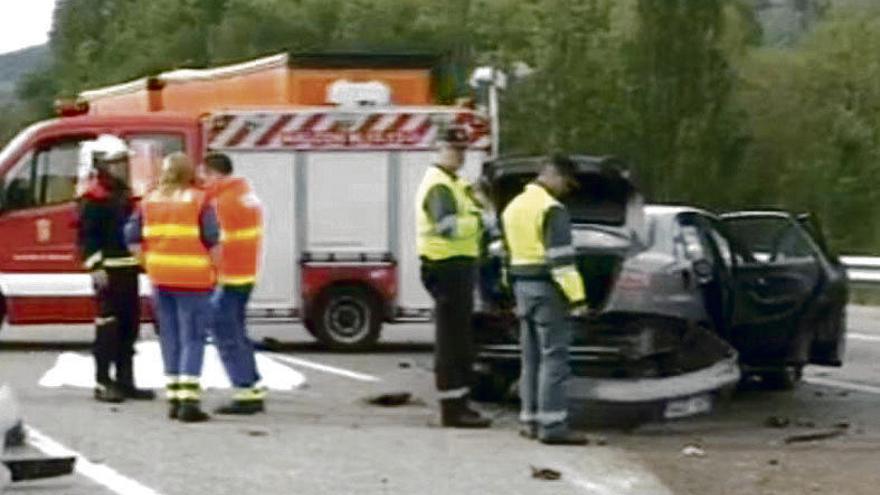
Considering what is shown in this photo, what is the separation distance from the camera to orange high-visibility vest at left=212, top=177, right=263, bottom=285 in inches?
611

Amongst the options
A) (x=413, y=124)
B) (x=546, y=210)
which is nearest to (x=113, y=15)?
(x=413, y=124)

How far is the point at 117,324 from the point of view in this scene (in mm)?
16250

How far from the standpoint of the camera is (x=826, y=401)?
1777cm

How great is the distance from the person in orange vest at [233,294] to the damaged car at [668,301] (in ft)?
4.95

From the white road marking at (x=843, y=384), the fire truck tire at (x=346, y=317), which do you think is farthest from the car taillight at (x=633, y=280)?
the fire truck tire at (x=346, y=317)

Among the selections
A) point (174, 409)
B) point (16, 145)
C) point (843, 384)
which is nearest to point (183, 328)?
point (174, 409)

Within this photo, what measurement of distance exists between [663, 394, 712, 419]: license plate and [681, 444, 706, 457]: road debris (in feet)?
1.97

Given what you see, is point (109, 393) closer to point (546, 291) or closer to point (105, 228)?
point (105, 228)

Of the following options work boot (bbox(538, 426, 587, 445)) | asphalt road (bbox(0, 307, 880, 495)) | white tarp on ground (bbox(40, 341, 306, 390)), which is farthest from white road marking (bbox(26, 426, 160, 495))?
white tarp on ground (bbox(40, 341, 306, 390))

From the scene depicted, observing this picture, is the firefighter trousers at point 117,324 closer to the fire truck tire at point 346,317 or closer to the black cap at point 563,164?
the black cap at point 563,164

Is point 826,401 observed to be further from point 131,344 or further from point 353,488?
point 353,488

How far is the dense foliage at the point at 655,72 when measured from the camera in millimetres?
67812

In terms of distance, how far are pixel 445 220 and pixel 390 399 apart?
7.73 feet

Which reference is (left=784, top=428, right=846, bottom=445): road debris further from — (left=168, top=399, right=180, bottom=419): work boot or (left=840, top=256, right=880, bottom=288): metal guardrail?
(left=840, top=256, right=880, bottom=288): metal guardrail
